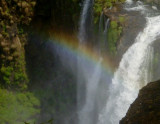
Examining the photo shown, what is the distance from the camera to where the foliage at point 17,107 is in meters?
12.4

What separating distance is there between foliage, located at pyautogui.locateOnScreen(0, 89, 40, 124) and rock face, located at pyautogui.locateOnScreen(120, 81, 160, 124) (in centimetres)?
919

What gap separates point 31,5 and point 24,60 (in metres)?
3.06

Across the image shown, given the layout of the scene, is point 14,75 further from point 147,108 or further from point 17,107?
point 147,108

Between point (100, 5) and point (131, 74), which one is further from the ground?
point (100, 5)

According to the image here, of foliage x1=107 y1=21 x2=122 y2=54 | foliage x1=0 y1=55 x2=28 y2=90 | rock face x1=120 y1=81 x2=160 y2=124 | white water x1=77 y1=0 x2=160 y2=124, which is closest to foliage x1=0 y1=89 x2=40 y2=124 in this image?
foliage x1=0 y1=55 x2=28 y2=90

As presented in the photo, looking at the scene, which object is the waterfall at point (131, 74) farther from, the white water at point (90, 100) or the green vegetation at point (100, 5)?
the green vegetation at point (100, 5)

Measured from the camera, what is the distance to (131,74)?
1122 centimetres

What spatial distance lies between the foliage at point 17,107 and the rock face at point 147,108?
9188 mm

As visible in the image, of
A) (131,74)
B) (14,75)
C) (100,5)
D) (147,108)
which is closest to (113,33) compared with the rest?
(100,5)

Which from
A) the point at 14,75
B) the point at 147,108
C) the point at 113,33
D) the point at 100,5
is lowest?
the point at 14,75

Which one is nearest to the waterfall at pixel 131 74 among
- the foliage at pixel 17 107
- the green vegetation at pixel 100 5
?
the green vegetation at pixel 100 5

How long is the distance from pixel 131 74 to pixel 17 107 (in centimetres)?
649

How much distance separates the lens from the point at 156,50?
10.8 m

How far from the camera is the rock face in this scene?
407 cm
